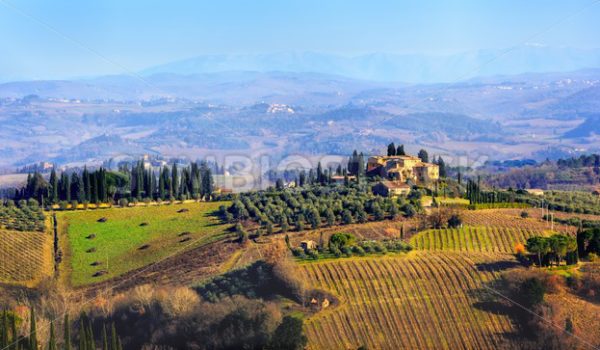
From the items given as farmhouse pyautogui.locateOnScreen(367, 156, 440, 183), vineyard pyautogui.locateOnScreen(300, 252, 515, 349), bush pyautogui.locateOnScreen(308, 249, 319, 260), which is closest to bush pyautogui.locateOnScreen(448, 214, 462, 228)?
vineyard pyautogui.locateOnScreen(300, 252, 515, 349)

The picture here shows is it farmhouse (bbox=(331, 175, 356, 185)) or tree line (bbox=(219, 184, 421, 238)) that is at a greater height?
farmhouse (bbox=(331, 175, 356, 185))

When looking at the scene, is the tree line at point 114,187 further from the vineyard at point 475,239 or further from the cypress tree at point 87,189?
the vineyard at point 475,239

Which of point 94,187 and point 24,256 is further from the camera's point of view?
point 94,187

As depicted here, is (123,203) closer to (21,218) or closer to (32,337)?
(21,218)

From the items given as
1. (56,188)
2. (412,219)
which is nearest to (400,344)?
(412,219)

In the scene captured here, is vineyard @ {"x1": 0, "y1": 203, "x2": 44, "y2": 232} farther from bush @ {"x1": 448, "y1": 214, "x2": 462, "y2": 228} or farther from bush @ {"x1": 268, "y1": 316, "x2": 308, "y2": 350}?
bush @ {"x1": 448, "y1": 214, "x2": 462, "y2": 228}

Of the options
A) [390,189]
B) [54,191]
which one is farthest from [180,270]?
[54,191]

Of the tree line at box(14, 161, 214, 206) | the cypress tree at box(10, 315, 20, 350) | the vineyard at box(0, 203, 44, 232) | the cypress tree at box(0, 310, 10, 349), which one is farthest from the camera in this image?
the tree line at box(14, 161, 214, 206)
